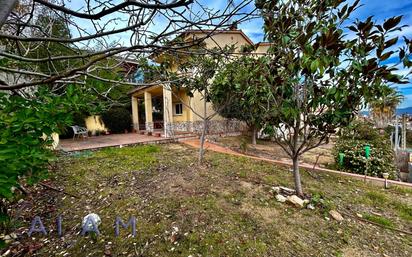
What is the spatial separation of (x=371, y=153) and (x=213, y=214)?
213 inches

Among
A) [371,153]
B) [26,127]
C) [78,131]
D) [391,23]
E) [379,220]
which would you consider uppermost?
[391,23]

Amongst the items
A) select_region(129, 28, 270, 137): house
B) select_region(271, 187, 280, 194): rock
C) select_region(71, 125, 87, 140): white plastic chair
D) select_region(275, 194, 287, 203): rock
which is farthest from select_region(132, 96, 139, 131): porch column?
select_region(275, 194, 287, 203): rock

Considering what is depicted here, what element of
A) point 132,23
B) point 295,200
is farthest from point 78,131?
point 132,23

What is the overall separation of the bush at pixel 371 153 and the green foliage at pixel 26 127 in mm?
6219

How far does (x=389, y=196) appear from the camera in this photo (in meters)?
4.61

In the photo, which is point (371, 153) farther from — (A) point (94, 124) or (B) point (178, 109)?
(A) point (94, 124)

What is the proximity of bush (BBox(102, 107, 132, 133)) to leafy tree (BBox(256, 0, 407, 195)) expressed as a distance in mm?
15229

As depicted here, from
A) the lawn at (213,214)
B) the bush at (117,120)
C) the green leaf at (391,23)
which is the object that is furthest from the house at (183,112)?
the green leaf at (391,23)

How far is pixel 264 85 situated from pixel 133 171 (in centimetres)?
439

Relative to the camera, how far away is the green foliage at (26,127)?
4.28 ft

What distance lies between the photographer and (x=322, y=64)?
8.70 ft

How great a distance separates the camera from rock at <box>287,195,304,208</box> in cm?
402

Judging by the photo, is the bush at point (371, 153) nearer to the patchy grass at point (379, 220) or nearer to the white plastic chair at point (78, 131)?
the patchy grass at point (379, 220)

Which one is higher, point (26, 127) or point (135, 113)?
point (135, 113)
